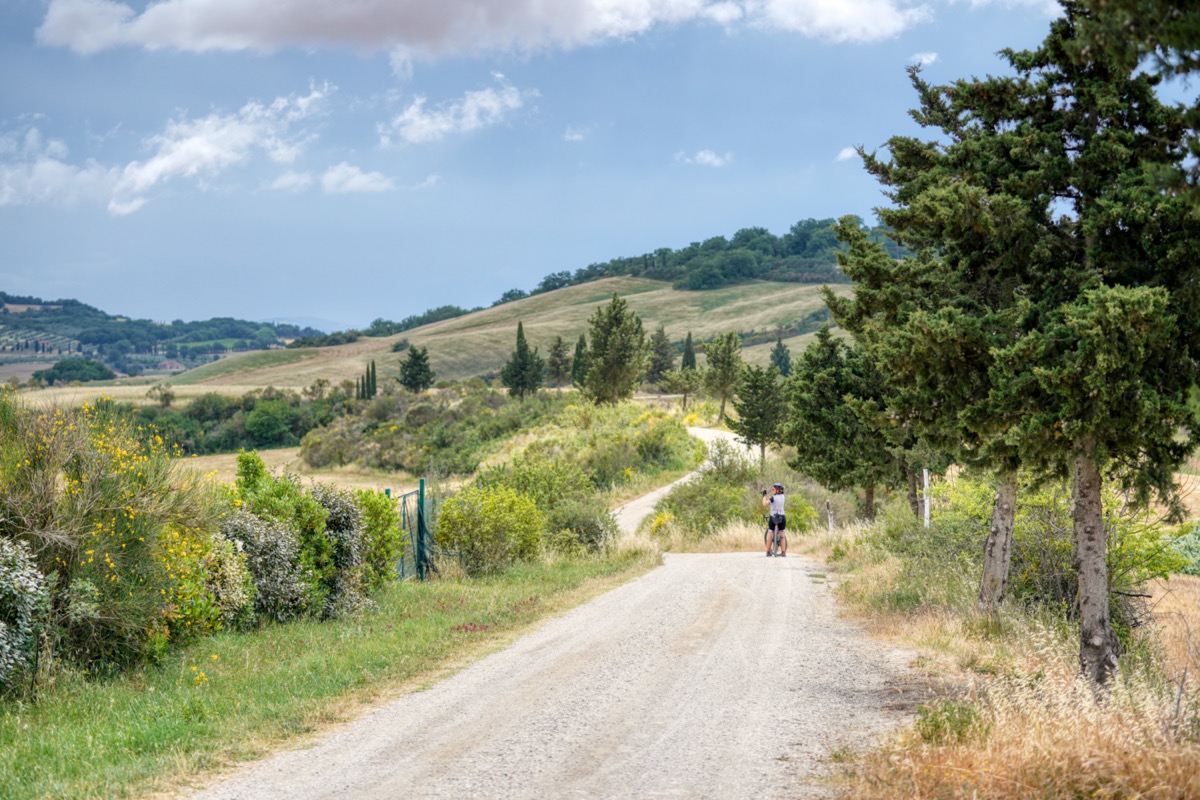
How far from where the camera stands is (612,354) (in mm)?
65125

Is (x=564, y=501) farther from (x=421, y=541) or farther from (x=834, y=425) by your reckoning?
(x=834, y=425)

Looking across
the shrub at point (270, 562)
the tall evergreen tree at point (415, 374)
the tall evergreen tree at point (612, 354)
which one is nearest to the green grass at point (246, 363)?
the tall evergreen tree at point (415, 374)

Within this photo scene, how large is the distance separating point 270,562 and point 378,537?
274 cm

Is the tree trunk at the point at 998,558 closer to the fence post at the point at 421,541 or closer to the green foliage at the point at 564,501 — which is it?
the fence post at the point at 421,541

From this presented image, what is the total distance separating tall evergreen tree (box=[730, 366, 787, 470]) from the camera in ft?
155

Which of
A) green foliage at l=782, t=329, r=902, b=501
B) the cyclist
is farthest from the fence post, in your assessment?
green foliage at l=782, t=329, r=902, b=501

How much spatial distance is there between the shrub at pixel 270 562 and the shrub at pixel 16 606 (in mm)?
3796

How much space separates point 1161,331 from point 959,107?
11.4ft

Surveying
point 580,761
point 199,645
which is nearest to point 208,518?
point 199,645

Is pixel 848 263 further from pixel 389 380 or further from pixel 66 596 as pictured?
pixel 389 380

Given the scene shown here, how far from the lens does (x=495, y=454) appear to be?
5697cm

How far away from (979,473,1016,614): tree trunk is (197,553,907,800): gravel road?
5.16ft

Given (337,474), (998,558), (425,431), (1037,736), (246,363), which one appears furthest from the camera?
(246,363)

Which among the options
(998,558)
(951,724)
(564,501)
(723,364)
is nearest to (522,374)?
(723,364)
